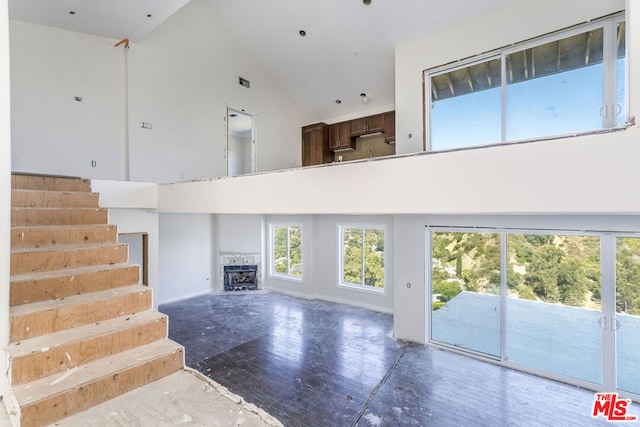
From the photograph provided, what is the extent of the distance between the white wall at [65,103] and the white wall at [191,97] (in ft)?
0.93

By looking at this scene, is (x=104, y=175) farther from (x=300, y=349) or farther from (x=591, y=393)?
(x=591, y=393)

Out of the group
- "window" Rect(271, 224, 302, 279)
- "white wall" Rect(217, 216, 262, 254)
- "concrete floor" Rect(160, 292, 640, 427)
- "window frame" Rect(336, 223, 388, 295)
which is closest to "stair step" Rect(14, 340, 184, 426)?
"concrete floor" Rect(160, 292, 640, 427)

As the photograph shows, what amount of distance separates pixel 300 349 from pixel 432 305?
225 cm

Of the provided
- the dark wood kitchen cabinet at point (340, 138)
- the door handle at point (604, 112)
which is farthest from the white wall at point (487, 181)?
the dark wood kitchen cabinet at point (340, 138)

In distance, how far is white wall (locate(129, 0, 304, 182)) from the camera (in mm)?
5262

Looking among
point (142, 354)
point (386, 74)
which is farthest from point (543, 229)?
point (142, 354)

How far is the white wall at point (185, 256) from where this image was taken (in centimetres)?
634

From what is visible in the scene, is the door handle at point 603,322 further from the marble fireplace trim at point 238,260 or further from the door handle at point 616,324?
the marble fireplace trim at point 238,260

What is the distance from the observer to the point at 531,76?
373cm

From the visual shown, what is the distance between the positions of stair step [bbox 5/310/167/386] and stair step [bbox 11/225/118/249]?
3.48 ft

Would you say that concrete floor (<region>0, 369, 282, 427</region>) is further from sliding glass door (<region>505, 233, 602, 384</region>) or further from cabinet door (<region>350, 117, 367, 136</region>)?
cabinet door (<region>350, 117, 367, 136</region>)

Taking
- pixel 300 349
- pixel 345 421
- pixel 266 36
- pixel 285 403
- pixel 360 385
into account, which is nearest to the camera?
pixel 345 421

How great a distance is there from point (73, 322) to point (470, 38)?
531cm

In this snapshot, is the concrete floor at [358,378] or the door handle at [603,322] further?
the door handle at [603,322]
